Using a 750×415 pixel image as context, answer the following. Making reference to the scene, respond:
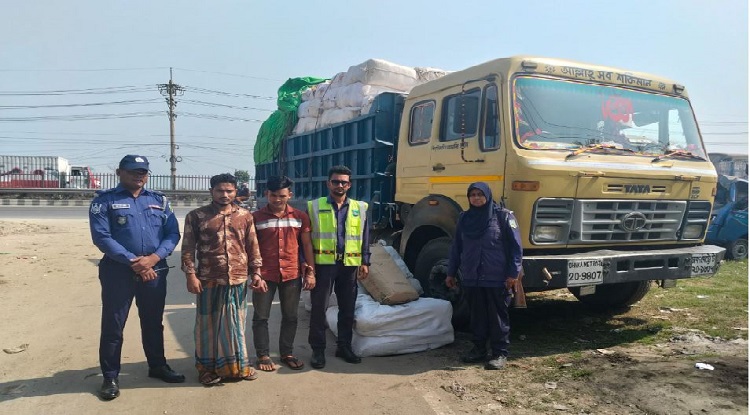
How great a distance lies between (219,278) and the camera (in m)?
4.07

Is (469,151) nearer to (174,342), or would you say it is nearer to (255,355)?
(255,355)

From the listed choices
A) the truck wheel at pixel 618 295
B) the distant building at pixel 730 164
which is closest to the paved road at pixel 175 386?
the truck wheel at pixel 618 295

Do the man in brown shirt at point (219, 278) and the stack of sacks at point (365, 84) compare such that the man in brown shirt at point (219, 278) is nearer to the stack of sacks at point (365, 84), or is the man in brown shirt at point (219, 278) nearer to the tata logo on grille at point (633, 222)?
the stack of sacks at point (365, 84)

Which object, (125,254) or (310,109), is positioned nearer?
(125,254)

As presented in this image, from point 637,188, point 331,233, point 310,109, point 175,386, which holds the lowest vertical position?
point 175,386

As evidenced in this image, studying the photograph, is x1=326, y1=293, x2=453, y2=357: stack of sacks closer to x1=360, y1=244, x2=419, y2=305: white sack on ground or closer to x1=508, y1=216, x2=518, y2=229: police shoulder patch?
x1=360, y1=244, x2=419, y2=305: white sack on ground

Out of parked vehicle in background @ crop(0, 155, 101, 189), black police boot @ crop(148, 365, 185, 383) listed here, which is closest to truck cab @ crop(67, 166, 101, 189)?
parked vehicle in background @ crop(0, 155, 101, 189)

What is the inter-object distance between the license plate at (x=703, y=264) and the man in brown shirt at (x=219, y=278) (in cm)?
383

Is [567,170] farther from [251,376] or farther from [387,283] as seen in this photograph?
[251,376]

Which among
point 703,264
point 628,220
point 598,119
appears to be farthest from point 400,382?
point 703,264

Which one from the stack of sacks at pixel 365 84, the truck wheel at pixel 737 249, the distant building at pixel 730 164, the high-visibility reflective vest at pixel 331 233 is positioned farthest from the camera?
the distant building at pixel 730 164

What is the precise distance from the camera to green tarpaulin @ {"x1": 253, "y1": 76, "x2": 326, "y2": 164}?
935 centimetres

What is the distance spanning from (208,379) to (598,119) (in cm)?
396

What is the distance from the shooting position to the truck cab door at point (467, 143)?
15.8ft
